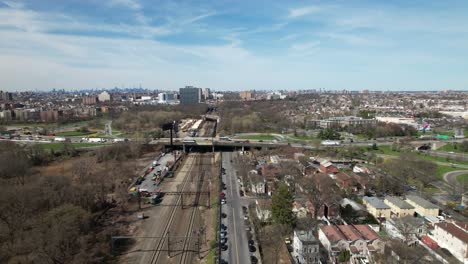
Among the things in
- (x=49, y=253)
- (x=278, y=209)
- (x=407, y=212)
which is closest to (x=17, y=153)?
(x=49, y=253)

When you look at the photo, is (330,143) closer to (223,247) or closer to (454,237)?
(454,237)

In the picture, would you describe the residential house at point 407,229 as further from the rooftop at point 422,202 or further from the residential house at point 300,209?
the residential house at point 300,209

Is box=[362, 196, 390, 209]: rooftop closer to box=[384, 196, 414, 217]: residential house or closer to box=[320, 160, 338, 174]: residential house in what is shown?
box=[384, 196, 414, 217]: residential house

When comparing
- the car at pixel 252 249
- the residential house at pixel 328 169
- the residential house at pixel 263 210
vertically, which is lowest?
the car at pixel 252 249

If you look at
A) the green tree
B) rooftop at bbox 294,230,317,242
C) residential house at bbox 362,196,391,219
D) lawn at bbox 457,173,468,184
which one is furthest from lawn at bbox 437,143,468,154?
rooftop at bbox 294,230,317,242

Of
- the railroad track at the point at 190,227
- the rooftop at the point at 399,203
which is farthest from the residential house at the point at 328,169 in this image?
the railroad track at the point at 190,227

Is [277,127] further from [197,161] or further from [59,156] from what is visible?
[59,156]
